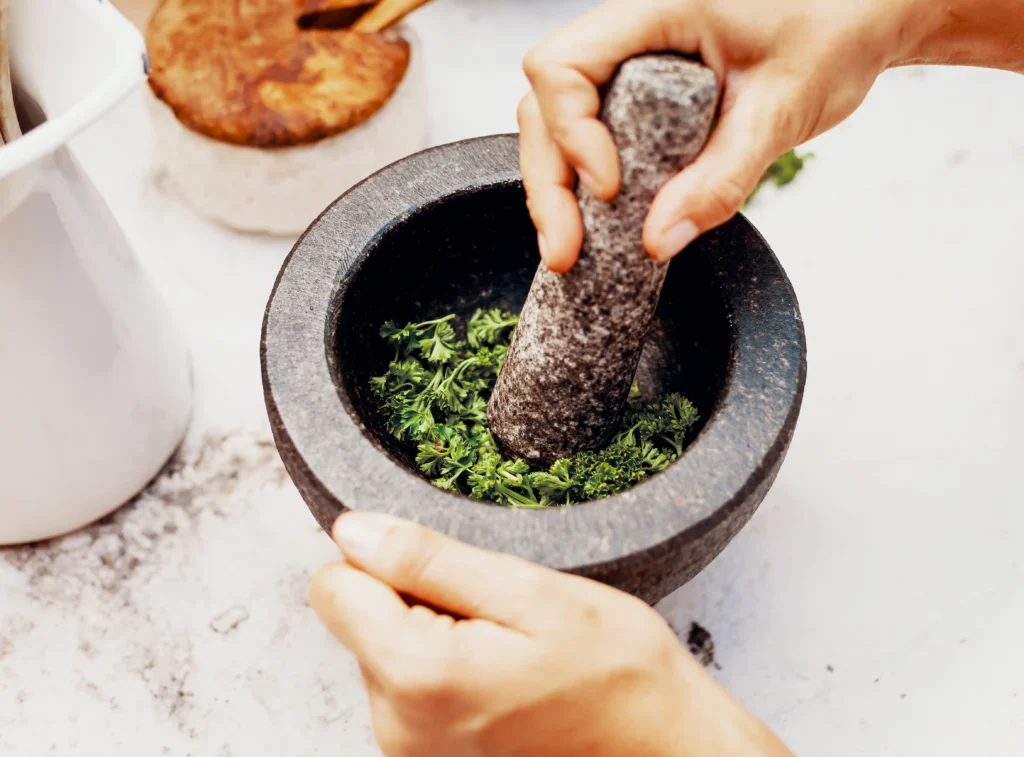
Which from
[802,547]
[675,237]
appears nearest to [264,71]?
[675,237]

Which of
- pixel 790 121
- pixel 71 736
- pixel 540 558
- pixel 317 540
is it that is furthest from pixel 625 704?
pixel 71 736

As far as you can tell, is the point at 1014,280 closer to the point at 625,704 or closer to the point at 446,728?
the point at 625,704

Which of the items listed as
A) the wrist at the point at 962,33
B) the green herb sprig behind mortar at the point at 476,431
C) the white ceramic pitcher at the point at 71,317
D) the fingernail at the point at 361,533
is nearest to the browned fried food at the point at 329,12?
the white ceramic pitcher at the point at 71,317

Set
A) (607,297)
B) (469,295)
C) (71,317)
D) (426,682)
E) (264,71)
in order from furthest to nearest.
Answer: (264,71) < (469,295) < (71,317) < (607,297) < (426,682)

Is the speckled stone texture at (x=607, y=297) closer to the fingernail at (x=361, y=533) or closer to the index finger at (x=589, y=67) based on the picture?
the index finger at (x=589, y=67)

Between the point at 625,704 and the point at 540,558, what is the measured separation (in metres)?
0.13

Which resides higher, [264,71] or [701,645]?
[264,71]

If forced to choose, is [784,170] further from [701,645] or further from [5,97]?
[5,97]

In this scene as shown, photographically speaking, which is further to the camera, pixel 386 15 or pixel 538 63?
pixel 386 15

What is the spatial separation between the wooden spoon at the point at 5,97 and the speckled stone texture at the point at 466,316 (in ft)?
1.02

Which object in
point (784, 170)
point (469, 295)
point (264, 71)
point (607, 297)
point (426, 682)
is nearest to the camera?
point (426, 682)

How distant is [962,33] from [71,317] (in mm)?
1045

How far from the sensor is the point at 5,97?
853 mm

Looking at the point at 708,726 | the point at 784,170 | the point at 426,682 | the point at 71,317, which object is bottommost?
the point at 784,170
